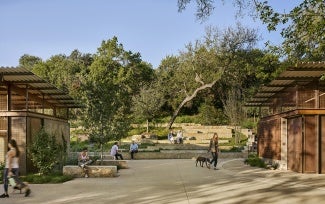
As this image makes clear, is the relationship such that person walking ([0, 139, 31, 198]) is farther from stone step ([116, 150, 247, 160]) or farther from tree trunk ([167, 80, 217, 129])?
tree trunk ([167, 80, 217, 129])

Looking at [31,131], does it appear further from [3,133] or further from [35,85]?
[35,85]

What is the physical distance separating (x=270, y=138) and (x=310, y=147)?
547 cm

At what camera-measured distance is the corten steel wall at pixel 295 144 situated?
63.1ft

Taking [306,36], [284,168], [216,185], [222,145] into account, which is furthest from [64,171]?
[222,145]

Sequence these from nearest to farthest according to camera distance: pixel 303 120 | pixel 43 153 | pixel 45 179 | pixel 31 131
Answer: pixel 45 179 < pixel 43 153 < pixel 303 120 < pixel 31 131

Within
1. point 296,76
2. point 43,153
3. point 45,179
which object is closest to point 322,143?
point 296,76

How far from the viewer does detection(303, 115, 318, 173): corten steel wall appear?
19078mm

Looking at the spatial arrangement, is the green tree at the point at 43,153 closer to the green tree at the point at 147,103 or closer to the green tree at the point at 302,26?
the green tree at the point at 302,26

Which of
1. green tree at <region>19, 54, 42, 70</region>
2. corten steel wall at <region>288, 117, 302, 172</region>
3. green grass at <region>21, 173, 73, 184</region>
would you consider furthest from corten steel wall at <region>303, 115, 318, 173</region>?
green tree at <region>19, 54, 42, 70</region>

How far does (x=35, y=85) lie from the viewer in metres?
22.3

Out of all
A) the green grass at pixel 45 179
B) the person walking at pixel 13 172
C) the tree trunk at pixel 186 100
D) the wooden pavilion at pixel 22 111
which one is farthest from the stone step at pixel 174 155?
the person walking at pixel 13 172

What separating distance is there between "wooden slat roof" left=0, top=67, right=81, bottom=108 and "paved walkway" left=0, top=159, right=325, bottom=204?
485 centimetres

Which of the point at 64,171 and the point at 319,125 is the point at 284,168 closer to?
the point at 319,125

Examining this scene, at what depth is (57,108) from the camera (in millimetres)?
29906
